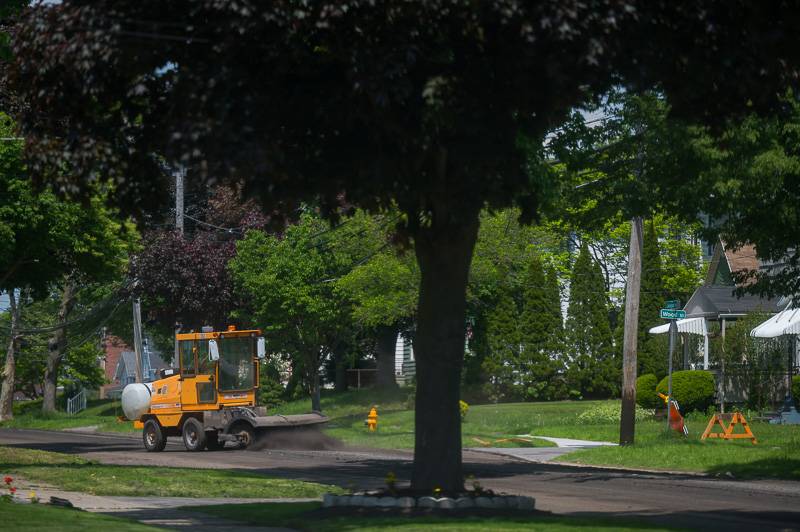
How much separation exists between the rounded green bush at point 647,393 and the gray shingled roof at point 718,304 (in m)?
3.11

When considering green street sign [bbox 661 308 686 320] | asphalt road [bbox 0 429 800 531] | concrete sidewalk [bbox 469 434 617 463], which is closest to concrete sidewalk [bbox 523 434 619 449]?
concrete sidewalk [bbox 469 434 617 463]

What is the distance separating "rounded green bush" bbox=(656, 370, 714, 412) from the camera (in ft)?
116

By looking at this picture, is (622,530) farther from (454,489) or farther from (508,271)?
(508,271)

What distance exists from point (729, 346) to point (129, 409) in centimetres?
1939

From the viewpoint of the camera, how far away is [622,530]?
11906mm

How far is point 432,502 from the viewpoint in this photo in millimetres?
13070

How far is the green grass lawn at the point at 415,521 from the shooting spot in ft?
39.1

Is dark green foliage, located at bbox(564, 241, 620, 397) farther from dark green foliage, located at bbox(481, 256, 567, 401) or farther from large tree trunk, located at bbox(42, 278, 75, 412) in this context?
large tree trunk, located at bbox(42, 278, 75, 412)

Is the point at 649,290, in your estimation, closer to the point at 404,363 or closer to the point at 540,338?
the point at 540,338

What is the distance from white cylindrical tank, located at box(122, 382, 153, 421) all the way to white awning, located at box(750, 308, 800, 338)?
57.0 ft

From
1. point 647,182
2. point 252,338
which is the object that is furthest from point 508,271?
point 647,182

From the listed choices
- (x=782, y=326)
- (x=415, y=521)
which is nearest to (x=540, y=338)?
(x=782, y=326)

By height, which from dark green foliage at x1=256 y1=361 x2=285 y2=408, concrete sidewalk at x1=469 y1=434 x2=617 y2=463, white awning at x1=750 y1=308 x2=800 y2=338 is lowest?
concrete sidewalk at x1=469 y1=434 x2=617 y2=463

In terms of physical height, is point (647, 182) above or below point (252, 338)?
above
